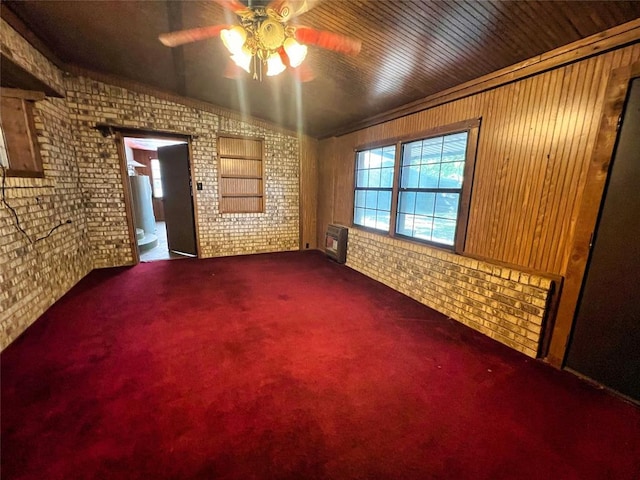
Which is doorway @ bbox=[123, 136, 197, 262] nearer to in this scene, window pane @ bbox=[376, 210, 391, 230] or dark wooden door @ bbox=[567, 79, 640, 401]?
window pane @ bbox=[376, 210, 391, 230]

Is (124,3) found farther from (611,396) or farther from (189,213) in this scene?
(611,396)

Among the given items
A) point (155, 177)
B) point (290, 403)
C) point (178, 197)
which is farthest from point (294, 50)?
point (155, 177)

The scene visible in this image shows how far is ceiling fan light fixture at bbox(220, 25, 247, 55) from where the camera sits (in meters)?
1.75

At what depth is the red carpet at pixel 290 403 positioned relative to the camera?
55.2 inches

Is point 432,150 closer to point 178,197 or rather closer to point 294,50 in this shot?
point 294,50

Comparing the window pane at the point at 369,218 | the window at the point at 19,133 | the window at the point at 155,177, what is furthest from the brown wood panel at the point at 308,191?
the window at the point at 155,177

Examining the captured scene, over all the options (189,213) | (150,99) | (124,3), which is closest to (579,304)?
(124,3)

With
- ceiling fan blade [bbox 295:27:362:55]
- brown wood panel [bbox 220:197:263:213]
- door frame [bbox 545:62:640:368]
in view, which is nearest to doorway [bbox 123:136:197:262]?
brown wood panel [bbox 220:197:263:213]

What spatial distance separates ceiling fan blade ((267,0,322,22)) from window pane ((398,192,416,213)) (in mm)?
2574

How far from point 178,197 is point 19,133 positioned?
2.54 m

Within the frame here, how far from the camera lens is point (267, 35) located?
1.78 m

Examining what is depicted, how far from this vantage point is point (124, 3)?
2.43 metres

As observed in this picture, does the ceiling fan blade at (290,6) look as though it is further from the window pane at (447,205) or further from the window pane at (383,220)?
the window pane at (383,220)

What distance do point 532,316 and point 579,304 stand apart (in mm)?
341
